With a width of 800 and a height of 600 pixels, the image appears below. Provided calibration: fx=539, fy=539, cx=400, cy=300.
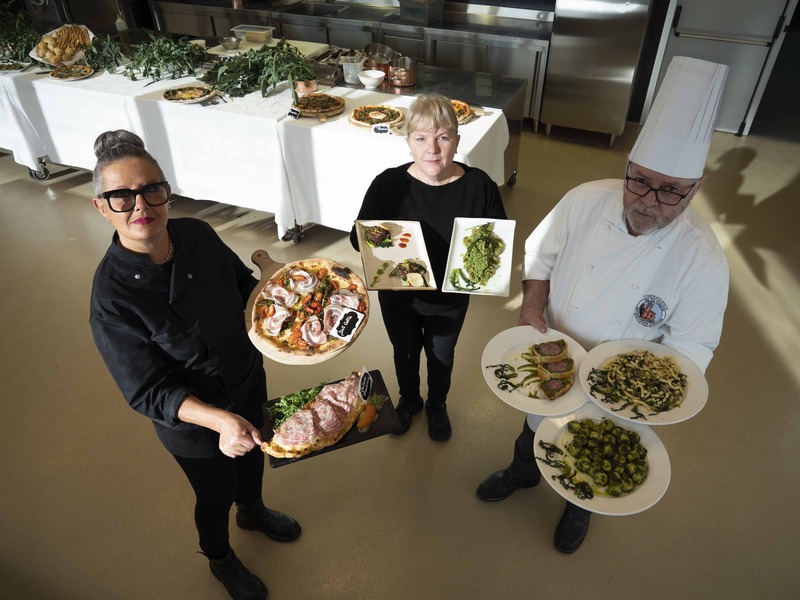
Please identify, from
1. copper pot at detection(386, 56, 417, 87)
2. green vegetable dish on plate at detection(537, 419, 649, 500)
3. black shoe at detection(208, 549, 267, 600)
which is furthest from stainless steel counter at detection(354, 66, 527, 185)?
black shoe at detection(208, 549, 267, 600)

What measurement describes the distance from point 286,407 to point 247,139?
81.9 inches

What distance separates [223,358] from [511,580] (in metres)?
1.28

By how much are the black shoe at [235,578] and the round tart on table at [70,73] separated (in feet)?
11.1

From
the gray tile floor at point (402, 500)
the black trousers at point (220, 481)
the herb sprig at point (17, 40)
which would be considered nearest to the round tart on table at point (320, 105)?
the gray tile floor at point (402, 500)

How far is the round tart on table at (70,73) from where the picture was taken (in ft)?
11.9

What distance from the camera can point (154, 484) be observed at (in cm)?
222

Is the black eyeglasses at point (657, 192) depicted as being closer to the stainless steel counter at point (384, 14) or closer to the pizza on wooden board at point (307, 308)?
the pizza on wooden board at point (307, 308)

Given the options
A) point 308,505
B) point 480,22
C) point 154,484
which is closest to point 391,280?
point 308,505

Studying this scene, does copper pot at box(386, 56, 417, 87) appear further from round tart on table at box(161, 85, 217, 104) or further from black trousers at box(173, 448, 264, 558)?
black trousers at box(173, 448, 264, 558)

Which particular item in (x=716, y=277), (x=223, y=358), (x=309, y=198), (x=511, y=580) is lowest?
(x=511, y=580)

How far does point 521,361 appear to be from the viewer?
5.48 ft

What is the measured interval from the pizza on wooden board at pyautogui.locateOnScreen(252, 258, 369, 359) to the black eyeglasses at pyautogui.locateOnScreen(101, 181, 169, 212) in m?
0.46

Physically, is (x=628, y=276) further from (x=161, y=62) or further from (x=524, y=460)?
(x=161, y=62)

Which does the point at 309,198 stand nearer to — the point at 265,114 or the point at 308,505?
the point at 265,114
